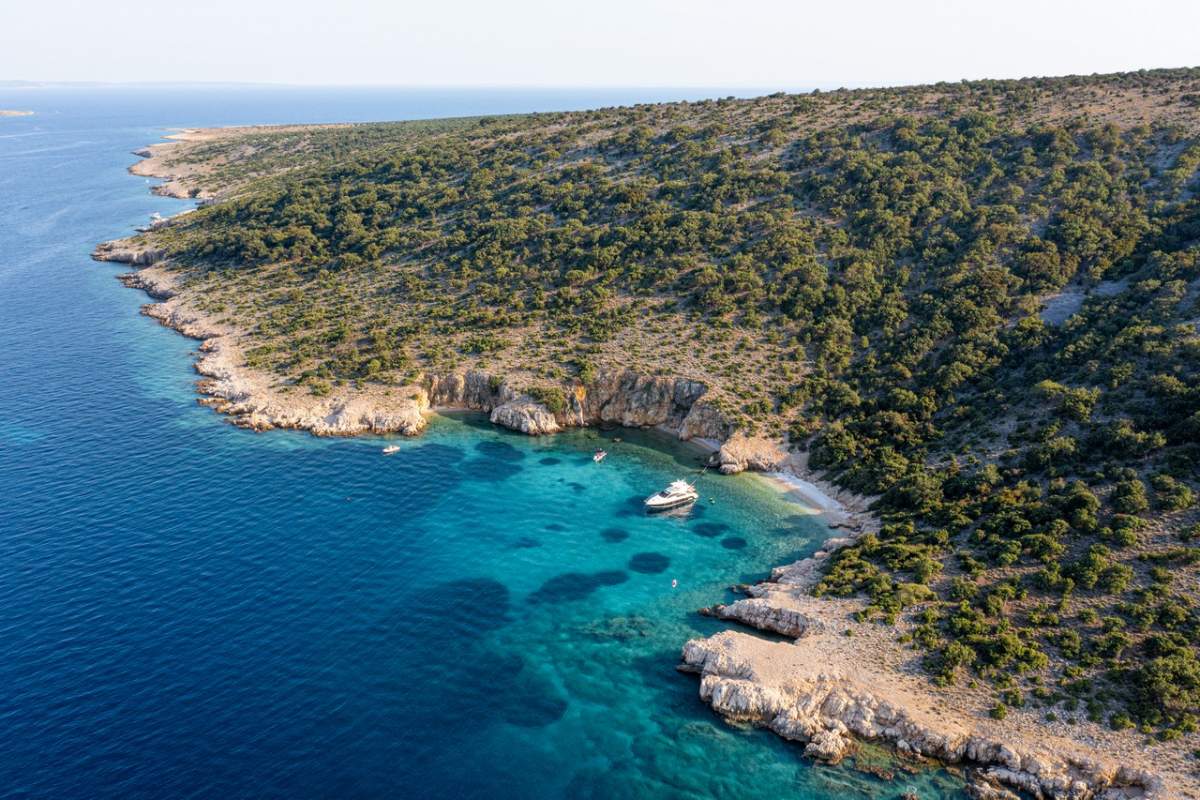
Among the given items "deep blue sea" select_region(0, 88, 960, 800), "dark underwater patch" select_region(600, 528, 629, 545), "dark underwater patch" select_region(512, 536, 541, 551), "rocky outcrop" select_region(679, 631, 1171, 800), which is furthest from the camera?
"dark underwater patch" select_region(600, 528, 629, 545)

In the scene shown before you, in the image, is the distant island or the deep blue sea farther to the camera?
the distant island

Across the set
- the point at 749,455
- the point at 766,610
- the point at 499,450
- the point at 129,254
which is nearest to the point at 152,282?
the point at 129,254

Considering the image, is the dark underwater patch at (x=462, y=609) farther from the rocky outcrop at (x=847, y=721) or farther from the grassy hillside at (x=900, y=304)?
the grassy hillside at (x=900, y=304)

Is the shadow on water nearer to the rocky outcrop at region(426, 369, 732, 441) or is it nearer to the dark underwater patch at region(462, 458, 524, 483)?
the dark underwater patch at region(462, 458, 524, 483)

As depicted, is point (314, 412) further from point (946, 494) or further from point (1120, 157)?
point (1120, 157)

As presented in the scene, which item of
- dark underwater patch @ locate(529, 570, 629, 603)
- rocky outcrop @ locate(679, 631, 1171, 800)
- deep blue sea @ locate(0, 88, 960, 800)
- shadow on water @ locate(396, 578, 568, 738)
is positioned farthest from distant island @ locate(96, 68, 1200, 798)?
shadow on water @ locate(396, 578, 568, 738)

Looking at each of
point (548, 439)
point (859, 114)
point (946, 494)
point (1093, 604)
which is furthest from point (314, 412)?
point (859, 114)
